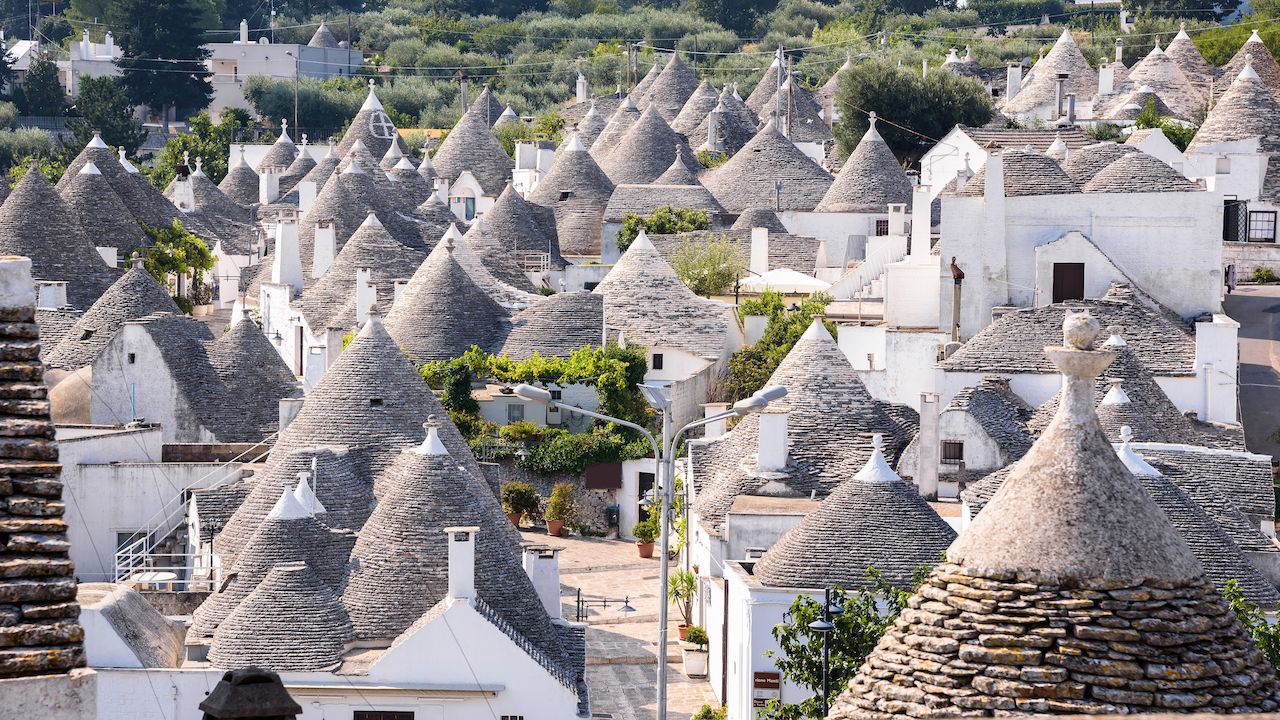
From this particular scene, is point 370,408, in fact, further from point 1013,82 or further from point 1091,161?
point 1013,82

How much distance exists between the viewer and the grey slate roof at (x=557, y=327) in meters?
45.8

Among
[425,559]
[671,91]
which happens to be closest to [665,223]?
[671,91]

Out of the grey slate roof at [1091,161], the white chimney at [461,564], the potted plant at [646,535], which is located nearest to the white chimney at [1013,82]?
the grey slate roof at [1091,161]

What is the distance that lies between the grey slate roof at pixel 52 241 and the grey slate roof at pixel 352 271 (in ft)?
14.4

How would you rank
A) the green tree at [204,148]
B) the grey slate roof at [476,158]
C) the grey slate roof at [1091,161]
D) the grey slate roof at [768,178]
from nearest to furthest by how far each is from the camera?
the grey slate roof at [1091,161] → the grey slate roof at [768,178] → the grey slate roof at [476,158] → the green tree at [204,148]

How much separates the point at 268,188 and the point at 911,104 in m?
20.9

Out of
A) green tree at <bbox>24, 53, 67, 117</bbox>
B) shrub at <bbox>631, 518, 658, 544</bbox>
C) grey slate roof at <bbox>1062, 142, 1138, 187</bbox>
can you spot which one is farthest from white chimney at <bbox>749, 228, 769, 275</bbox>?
green tree at <bbox>24, 53, 67, 117</bbox>

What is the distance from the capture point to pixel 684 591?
33906 mm

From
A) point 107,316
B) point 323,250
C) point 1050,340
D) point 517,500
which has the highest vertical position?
point 323,250

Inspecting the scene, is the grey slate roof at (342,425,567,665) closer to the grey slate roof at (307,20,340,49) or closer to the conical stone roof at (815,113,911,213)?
the conical stone roof at (815,113,911,213)

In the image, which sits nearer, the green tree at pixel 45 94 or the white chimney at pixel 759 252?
the white chimney at pixel 759 252

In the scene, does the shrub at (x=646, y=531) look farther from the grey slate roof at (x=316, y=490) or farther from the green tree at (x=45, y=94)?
the green tree at (x=45, y=94)

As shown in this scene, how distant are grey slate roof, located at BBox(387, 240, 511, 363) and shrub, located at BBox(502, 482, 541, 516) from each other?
455 cm

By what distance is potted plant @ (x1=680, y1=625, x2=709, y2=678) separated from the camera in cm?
3097
